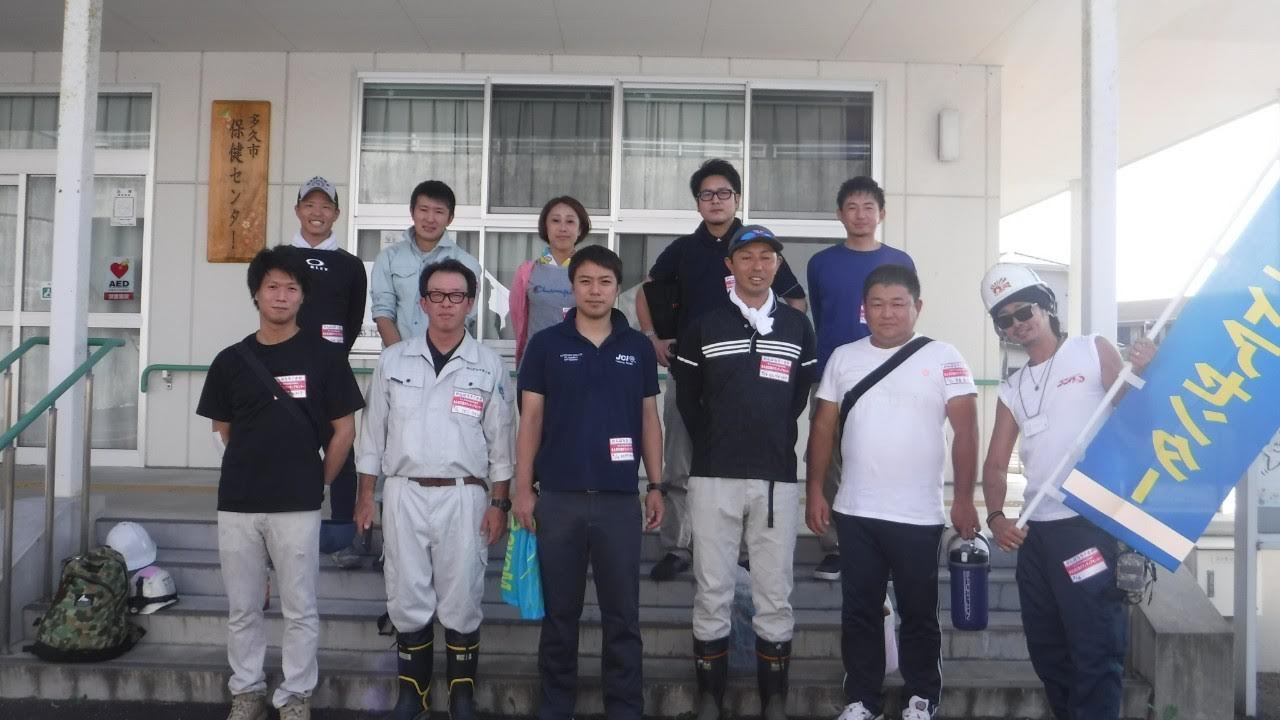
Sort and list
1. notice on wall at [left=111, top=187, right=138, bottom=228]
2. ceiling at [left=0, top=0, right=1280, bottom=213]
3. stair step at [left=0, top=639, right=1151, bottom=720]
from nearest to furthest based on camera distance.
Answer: stair step at [left=0, top=639, right=1151, bottom=720] → ceiling at [left=0, top=0, right=1280, bottom=213] → notice on wall at [left=111, top=187, right=138, bottom=228]

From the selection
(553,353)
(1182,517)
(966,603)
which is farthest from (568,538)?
(1182,517)

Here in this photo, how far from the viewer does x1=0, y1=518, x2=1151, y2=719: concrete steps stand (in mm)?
3814

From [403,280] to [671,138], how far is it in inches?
135

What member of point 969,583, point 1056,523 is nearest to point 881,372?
point 1056,523

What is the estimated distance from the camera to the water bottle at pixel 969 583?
3.53 metres

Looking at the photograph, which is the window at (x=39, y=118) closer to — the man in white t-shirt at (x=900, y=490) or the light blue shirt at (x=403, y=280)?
the light blue shirt at (x=403, y=280)

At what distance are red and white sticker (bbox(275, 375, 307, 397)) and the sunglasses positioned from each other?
2745mm

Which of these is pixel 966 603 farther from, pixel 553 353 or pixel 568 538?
pixel 553 353

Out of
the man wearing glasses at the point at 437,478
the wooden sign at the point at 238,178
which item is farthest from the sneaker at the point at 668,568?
the wooden sign at the point at 238,178

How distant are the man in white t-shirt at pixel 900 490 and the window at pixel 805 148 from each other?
370 cm

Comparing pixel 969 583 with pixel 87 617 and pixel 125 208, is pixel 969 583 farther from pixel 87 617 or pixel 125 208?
pixel 125 208

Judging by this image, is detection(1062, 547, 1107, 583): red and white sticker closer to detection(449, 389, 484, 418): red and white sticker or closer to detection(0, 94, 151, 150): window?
detection(449, 389, 484, 418): red and white sticker

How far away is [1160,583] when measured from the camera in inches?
161

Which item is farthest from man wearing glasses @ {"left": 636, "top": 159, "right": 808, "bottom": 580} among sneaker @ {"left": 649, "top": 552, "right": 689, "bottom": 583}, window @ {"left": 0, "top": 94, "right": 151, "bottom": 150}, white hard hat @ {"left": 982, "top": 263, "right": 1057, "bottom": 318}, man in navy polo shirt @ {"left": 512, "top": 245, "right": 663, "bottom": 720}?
window @ {"left": 0, "top": 94, "right": 151, "bottom": 150}
